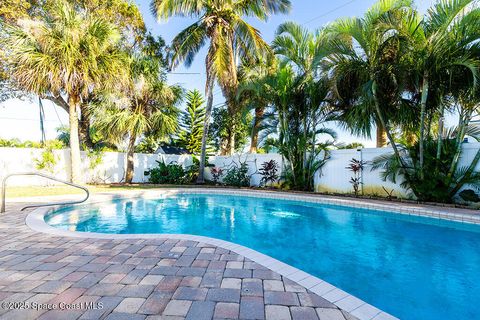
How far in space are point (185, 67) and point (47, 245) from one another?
10.7 metres

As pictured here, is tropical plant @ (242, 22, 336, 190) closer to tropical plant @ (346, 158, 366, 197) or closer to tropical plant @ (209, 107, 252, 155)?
tropical plant @ (346, 158, 366, 197)

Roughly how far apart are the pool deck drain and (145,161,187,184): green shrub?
903 cm

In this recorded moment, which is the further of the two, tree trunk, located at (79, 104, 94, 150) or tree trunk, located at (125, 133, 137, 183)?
tree trunk, located at (79, 104, 94, 150)

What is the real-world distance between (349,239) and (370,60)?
535 centimetres

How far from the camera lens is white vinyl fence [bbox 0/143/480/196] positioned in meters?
8.17

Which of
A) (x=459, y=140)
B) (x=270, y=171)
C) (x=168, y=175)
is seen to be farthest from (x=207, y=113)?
(x=459, y=140)

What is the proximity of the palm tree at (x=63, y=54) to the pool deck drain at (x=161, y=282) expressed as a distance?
23.1 ft

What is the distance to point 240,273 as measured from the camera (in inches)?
99.0

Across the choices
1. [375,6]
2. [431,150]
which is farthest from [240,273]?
[375,6]

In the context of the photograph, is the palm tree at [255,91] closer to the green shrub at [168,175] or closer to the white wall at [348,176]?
the white wall at [348,176]

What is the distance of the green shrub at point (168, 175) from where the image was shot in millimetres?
12633

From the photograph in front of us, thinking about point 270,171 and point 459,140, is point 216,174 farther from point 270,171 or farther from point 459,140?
point 459,140

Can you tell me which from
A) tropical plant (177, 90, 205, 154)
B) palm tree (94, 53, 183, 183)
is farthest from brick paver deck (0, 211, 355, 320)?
tropical plant (177, 90, 205, 154)

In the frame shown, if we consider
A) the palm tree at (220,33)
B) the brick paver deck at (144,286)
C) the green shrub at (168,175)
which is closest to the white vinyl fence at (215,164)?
the green shrub at (168,175)
